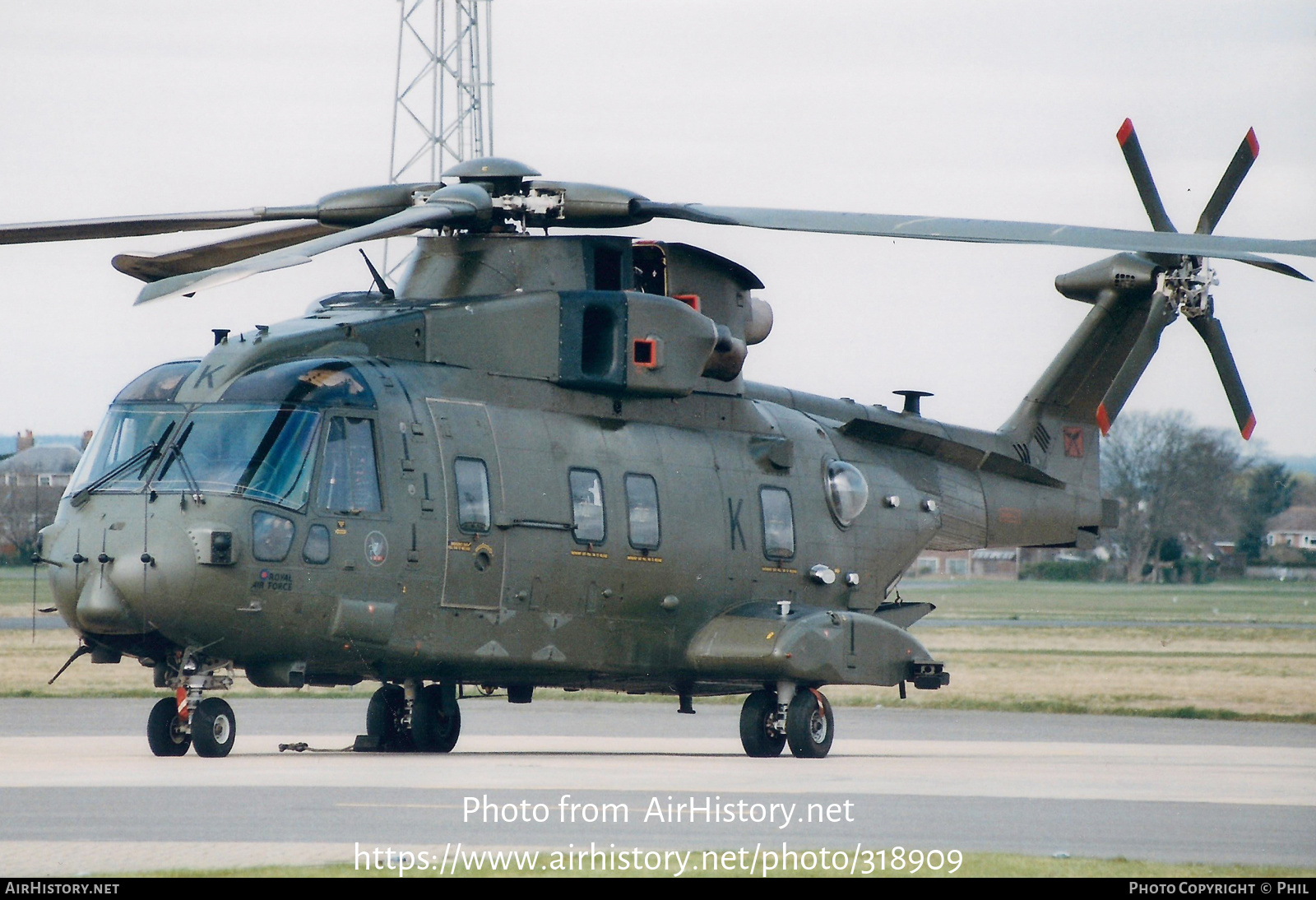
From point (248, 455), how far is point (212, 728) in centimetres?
259

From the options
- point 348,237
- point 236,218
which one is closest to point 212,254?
point 236,218

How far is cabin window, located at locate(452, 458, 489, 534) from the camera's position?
17766 millimetres

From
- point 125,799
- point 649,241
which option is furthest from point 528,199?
point 125,799

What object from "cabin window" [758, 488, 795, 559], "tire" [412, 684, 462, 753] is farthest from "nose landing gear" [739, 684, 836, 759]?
"tire" [412, 684, 462, 753]

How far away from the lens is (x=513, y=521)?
18125 millimetres

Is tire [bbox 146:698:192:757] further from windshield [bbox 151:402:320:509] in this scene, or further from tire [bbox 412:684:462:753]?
tire [bbox 412:684:462:753]

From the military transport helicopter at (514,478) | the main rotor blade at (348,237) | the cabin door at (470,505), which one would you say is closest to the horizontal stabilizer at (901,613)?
the military transport helicopter at (514,478)

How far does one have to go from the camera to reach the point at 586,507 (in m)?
18.9

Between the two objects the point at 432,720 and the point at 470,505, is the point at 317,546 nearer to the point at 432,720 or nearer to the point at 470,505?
the point at 470,505

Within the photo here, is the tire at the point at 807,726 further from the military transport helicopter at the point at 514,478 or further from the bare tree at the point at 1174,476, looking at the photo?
the bare tree at the point at 1174,476

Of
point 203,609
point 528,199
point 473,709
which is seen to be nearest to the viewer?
point 203,609

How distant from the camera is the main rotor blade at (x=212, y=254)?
58.5ft
